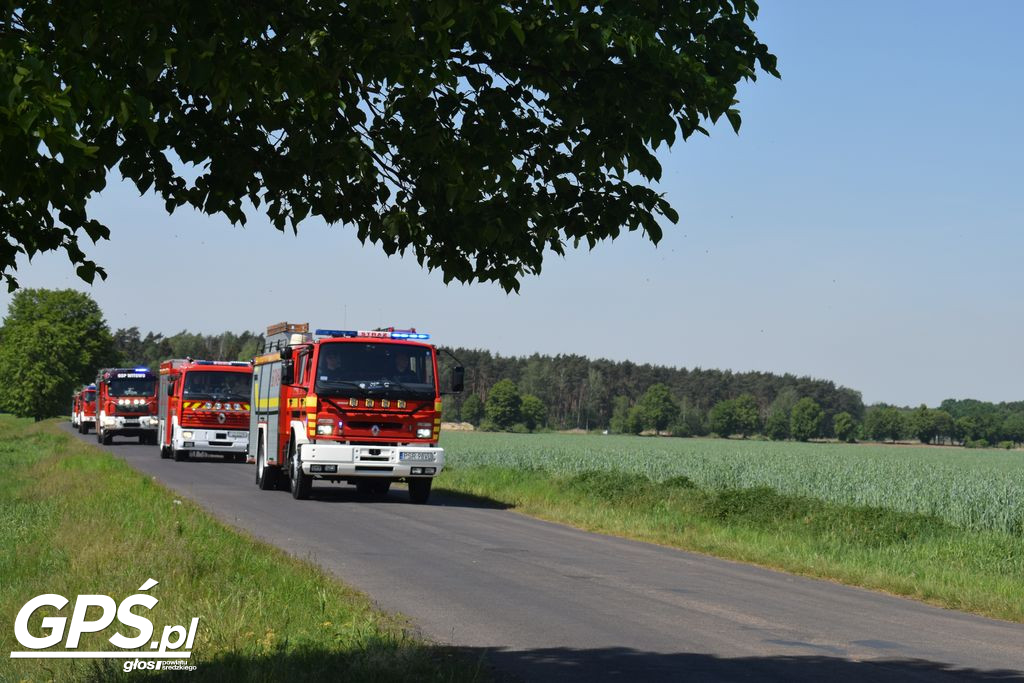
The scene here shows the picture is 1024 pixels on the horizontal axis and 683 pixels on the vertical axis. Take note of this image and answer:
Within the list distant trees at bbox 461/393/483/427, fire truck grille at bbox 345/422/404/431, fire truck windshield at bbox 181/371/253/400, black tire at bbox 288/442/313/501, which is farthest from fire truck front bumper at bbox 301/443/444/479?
distant trees at bbox 461/393/483/427

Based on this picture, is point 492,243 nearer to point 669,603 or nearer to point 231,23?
point 231,23

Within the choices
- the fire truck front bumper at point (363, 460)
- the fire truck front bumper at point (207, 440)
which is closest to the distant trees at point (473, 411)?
the fire truck front bumper at point (207, 440)

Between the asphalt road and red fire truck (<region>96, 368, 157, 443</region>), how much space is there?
115ft

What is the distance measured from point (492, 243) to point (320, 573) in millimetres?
6573

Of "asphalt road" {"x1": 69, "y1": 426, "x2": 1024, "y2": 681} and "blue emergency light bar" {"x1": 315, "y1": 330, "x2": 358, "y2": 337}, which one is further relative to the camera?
"blue emergency light bar" {"x1": 315, "y1": 330, "x2": 358, "y2": 337}

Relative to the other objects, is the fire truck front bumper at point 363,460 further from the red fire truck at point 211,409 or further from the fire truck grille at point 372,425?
the red fire truck at point 211,409

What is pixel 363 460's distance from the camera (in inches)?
939

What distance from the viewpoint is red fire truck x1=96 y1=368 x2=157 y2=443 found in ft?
176

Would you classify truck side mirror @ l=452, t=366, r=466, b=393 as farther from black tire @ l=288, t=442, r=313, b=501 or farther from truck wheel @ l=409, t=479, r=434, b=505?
black tire @ l=288, t=442, r=313, b=501

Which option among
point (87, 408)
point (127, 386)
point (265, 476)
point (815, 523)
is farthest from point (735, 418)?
point (815, 523)

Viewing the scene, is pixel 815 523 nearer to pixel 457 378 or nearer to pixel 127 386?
pixel 457 378

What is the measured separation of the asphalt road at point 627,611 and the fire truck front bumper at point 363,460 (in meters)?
3.43

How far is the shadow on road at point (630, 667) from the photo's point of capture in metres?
8.00

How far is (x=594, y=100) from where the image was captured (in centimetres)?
581
